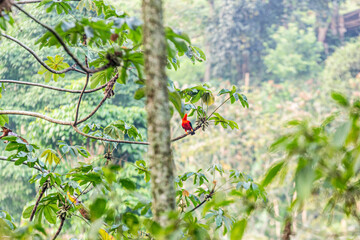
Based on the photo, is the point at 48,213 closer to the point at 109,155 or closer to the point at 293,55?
the point at 109,155

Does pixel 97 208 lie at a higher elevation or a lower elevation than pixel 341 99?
lower

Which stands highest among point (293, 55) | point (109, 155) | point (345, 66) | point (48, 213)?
point (293, 55)

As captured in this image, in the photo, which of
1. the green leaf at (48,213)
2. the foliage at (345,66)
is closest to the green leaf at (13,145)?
the green leaf at (48,213)

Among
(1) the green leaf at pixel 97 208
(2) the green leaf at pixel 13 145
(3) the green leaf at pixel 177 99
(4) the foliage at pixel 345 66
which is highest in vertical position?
(4) the foliage at pixel 345 66

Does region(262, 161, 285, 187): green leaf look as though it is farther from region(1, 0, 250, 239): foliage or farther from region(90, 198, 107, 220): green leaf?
region(90, 198, 107, 220): green leaf

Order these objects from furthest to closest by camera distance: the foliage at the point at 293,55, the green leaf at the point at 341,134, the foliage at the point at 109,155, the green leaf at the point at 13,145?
the foliage at the point at 293,55 < the green leaf at the point at 13,145 < the foliage at the point at 109,155 < the green leaf at the point at 341,134

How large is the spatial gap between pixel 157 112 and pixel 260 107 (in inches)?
256

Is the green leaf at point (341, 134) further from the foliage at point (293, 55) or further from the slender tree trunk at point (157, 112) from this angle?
the foliage at point (293, 55)

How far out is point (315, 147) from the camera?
405mm

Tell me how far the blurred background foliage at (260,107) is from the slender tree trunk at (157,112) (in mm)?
101

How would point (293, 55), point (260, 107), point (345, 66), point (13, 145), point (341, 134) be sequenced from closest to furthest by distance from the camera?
point (341, 134)
point (13, 145)
point (260, 107)
point (345, 66)
point (293, 55)

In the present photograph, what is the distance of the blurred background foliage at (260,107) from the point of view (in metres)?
0.47

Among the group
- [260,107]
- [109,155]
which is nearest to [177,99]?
[109,155]

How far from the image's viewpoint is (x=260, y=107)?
6.78m
